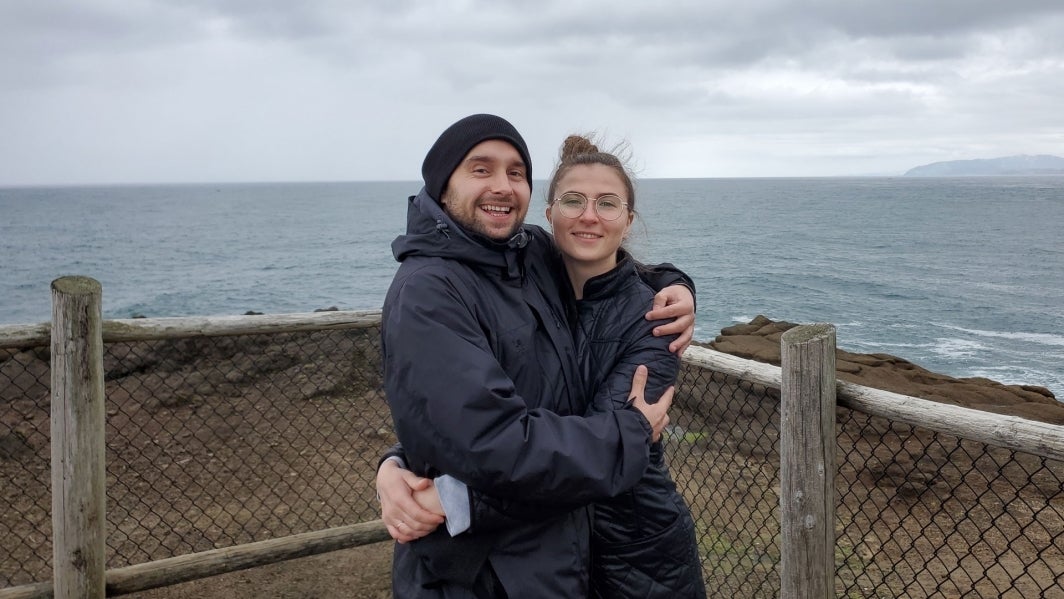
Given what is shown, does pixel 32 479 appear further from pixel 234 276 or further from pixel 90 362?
pixel 234 276

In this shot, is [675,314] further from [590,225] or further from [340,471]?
[340,471]

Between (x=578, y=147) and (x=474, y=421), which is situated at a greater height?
(x=578, y=147)

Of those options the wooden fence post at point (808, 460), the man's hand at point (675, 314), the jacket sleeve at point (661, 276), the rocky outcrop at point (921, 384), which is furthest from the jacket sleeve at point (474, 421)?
the rocky outcrop at point (921, 384)

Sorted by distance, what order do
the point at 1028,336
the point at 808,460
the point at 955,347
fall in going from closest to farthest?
1. the point at 808,460
2. the point at 955,347
3. the point at 1028,336

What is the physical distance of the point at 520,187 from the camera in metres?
2.25

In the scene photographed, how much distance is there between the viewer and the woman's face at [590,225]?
2.45 m

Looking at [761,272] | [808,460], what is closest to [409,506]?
[808,460]

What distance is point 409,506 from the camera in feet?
6.61

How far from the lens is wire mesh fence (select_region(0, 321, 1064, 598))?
5781 millimetres

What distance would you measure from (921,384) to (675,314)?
10.4 meters

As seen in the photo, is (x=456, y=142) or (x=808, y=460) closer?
→ (x=456, y=142)

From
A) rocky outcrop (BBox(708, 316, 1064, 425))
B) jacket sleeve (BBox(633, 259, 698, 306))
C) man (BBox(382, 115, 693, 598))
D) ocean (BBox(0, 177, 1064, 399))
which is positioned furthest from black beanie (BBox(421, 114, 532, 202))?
rocky outcrop (BBox(708, 316, 1064, 425))

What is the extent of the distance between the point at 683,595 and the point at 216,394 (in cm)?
766


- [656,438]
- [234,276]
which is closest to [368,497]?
[656,438]
